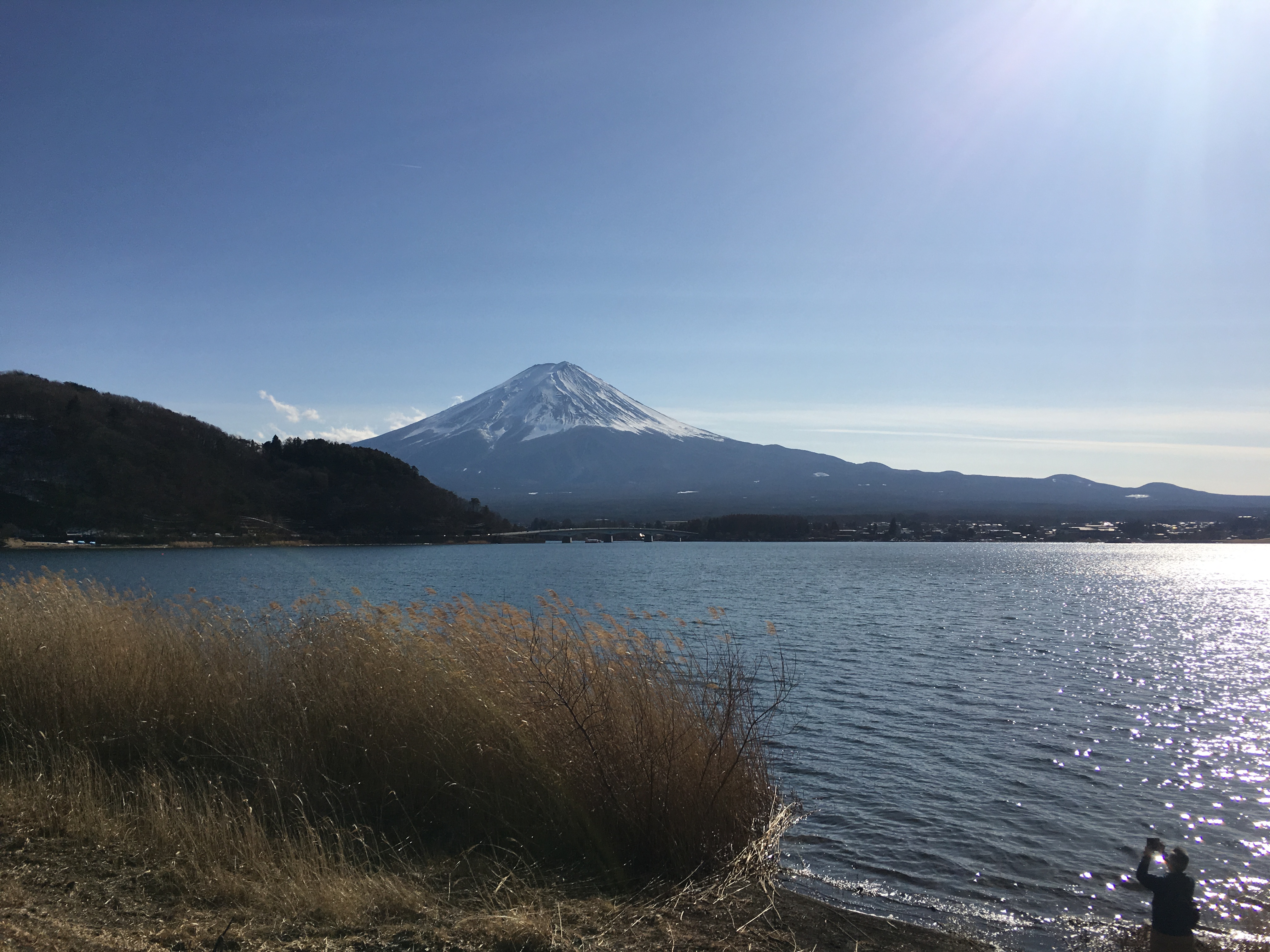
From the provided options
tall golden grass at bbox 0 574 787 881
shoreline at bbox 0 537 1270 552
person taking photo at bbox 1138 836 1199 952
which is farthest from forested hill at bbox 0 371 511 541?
person taking photo at bbox 1138 836 1199 952

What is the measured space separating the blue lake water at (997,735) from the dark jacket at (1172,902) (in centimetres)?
78

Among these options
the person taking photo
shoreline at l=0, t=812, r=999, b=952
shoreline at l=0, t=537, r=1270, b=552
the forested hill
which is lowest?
shoreline at l=0, t=537, r=1270, b=552

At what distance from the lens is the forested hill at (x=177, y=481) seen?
6294cm

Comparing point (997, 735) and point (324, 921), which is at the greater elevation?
point (324, 921)

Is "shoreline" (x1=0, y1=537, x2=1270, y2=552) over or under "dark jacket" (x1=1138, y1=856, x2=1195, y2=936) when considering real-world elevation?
under

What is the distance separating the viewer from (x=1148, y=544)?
16062 centimetres

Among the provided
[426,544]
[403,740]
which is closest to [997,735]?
[403,740]

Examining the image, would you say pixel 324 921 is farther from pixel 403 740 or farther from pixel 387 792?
pixel 403 740

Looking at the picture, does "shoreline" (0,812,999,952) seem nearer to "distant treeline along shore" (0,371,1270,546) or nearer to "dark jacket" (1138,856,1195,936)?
"dark jacket" (1138,856,1195,936)

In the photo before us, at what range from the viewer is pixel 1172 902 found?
17.8ft

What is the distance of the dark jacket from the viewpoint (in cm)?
531

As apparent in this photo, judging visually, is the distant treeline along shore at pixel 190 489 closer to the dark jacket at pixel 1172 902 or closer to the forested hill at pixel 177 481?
the forested hill at pixel 177 481

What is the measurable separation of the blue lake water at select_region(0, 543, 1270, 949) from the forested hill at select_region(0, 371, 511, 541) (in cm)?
2534

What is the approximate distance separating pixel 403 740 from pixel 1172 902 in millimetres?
5761
